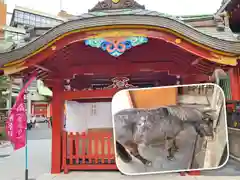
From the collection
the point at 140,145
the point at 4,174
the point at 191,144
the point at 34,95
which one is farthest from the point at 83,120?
the point at 34,95

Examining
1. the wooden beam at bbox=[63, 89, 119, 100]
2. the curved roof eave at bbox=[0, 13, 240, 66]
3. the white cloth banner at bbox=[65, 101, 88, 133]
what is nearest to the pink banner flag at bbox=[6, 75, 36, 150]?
the wooden beam at bbox=[63, 89, 119, 100]

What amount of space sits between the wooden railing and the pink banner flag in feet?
4.44

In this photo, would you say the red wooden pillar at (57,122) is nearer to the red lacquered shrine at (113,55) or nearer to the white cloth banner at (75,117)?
the red lacquered shrine at (113,55)

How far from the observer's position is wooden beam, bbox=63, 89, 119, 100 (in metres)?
6.57

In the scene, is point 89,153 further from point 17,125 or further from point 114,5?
point 114,5

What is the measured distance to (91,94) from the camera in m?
6.64

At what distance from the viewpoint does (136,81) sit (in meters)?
7.34

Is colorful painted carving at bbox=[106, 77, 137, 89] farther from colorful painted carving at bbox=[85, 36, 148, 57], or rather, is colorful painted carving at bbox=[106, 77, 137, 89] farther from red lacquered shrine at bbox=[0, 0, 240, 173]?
colorful painted carving at bbox=[85, 36, 148, 57]

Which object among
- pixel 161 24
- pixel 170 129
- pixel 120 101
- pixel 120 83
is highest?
pixel 161 24

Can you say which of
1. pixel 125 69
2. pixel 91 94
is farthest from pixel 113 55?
pixel 91 94

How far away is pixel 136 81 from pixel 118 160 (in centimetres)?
305

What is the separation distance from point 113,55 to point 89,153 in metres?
2.93

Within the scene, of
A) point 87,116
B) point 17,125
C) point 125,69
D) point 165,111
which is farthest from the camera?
point 87,116

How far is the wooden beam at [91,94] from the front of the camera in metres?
6.57
